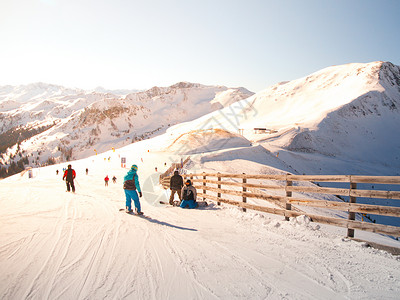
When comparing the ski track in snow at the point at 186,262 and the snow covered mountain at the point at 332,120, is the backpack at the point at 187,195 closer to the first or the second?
the ski track in snow at the point at 186,262

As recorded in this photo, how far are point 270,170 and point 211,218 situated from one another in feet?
93.4

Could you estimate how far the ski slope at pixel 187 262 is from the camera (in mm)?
3512

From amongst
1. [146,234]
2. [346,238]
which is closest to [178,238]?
[146,234]

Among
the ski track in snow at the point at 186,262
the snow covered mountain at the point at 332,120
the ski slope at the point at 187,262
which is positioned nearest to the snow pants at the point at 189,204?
the ski slope at the point at 187,262

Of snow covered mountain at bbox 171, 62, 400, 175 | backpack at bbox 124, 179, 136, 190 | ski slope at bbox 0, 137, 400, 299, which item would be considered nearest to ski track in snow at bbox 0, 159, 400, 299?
ski slope at bbox 0, 137, 400, 299

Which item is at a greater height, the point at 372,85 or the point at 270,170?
the point at 372,85

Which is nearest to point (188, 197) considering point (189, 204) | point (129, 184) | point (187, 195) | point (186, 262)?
point (187, 195)

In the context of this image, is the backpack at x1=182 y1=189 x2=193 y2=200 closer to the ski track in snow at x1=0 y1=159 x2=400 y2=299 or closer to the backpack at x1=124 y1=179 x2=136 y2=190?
the backpack at x1=124 y1=179 x2=136 y2=190

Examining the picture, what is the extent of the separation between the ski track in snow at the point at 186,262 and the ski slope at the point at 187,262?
0.7 inches

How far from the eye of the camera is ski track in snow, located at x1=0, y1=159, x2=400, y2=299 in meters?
3.51

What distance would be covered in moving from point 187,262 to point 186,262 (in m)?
0.02

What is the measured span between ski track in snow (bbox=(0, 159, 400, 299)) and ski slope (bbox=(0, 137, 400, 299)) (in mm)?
17

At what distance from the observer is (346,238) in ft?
18.8

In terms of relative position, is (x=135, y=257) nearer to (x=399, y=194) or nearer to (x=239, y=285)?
(x=239, y=285)
